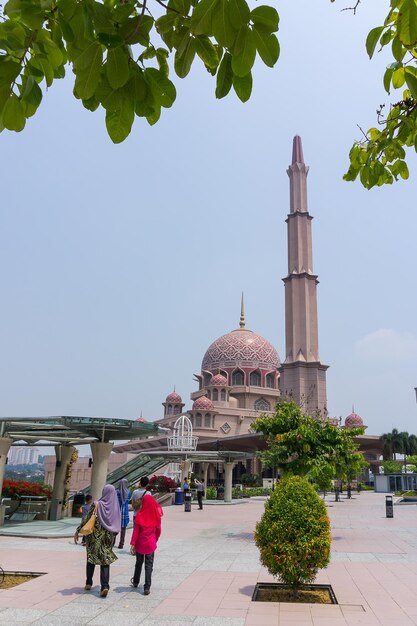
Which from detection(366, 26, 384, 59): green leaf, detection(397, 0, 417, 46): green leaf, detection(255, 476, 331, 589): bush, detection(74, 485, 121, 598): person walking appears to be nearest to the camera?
detection(397, 0, 417, 46): green leaf

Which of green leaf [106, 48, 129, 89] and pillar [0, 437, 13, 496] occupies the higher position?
green leaf [106, 48, 129, 89]

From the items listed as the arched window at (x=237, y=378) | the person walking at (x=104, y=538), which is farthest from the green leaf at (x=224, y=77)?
the arched window at (x=237, y=378)

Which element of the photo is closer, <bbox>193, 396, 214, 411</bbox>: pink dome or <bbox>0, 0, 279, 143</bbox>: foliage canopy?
<bbox>0, 0, 279, 143</bbox>: foliage canopy

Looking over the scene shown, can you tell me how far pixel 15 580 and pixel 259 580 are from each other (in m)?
3.78

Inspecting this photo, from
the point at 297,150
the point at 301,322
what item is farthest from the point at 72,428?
the point at 297,150

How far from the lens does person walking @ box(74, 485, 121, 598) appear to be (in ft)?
23.6

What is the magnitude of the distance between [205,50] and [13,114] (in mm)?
1012

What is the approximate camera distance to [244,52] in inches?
96.5

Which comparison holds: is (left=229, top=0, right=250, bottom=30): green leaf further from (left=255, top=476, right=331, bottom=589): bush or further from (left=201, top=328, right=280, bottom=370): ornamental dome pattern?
(left=201, top=328, right=280, bottom=370): ornamental dome pattern

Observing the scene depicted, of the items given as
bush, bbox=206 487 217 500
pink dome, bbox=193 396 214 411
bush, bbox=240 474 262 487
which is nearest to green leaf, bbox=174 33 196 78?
bush, bbox=206 487 217 500

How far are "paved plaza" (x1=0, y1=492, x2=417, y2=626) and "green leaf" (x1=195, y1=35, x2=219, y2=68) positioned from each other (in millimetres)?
5756

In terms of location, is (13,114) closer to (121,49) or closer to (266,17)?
(121,49)

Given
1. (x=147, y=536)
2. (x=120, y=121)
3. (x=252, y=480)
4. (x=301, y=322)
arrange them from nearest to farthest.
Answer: (x=120, y=121) < (x=147, y=536) < (x=252, y=480) < (x=301, y=322)

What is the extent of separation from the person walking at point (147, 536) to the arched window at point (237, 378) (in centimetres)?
5765
